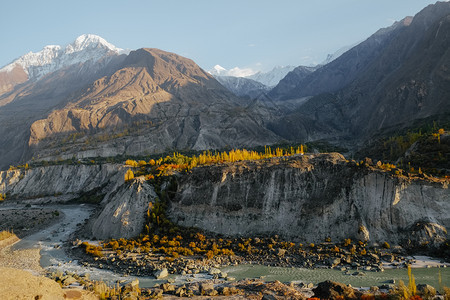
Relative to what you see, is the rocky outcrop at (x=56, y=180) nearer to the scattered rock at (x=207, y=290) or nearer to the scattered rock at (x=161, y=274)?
the scattered rock at (x=161, y=274)

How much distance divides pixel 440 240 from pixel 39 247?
189ft

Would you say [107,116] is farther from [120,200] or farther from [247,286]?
[247,286]

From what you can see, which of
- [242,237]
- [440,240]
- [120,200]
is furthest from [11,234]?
[440,240]

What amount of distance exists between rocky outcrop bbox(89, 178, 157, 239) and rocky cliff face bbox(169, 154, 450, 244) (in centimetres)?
501

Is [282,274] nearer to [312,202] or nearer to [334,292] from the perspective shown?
[334,292]

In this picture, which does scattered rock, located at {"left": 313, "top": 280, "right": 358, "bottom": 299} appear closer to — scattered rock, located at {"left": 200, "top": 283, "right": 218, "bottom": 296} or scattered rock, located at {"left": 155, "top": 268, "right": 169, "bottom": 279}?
scattered rock, located at {"left": 200, "top": 283, "right": 218, "bottom": 296}

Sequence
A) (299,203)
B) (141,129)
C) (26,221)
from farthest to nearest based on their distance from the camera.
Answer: (141,129)
(26,221)
(299,203)

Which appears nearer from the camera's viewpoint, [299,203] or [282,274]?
[282,274]

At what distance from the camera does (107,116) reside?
187 meters

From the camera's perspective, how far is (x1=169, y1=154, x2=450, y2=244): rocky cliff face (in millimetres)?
35875

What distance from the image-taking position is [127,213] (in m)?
46.6

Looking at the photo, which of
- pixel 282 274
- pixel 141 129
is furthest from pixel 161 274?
pixel 141 129

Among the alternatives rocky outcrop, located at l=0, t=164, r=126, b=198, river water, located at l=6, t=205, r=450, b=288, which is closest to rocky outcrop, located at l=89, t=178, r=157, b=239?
river water, located at l=6, t=205, r=450, b=288

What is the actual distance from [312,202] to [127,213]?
94.7 feet
